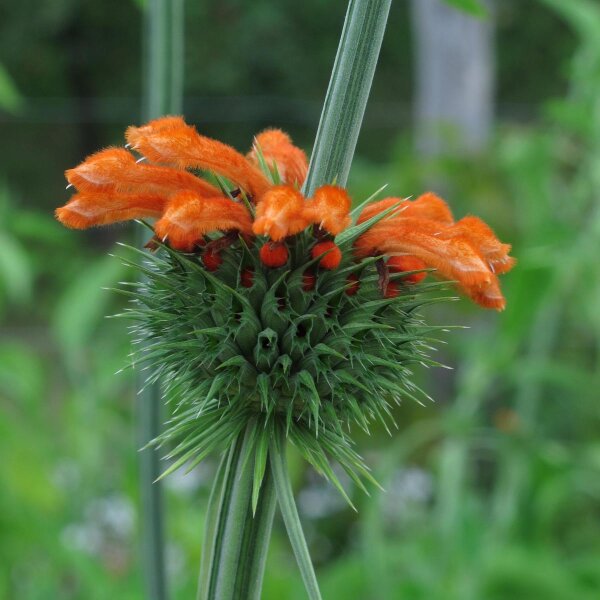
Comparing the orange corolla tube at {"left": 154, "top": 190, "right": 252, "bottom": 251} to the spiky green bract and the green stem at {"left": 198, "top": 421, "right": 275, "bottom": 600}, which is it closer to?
the spiky green bract

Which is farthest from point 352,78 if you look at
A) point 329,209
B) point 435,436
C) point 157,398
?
point 435,436

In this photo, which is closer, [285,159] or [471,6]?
[285,159]

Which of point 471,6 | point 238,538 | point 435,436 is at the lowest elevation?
point 435,436

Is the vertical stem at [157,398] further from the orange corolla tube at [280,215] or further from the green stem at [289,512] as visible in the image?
the orange corolla tube at [280,215]

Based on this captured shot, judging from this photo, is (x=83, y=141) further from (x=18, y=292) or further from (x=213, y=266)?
(x=213, y=266)

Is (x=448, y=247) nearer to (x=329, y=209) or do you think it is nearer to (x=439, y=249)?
(x=439, y=249)

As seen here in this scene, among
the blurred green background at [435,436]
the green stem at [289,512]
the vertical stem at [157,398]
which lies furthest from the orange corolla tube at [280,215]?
the blurred green background at [435,436]

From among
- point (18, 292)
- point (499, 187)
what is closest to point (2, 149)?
point (499, 187)
